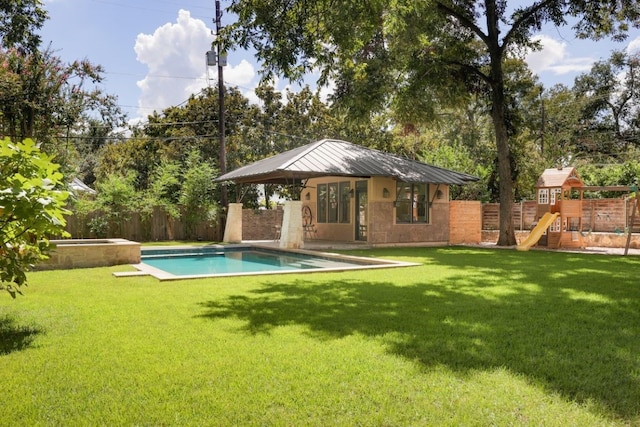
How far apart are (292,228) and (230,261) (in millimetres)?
2401

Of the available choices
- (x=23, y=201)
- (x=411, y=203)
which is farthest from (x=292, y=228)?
(x=23, y=201)

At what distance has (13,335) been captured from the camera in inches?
190

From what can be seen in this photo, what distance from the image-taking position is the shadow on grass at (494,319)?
3766 millimetres

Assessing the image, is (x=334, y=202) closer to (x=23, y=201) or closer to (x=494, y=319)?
(x=494, y=319)

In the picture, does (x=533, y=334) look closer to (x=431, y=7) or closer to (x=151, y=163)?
(x=431, y=7)

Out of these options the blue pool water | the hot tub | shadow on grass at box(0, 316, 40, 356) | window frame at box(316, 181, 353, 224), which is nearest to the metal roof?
window frame at box(316, 181, 353, 224)

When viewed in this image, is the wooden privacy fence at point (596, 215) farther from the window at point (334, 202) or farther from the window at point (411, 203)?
the window at point (334, 202)

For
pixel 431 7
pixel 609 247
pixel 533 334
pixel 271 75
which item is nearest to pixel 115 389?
pixel 533 334

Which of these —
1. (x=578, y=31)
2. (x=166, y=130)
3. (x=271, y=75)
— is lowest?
(x=271, y=75)

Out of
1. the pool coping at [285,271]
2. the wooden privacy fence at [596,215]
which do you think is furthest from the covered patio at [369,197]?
the wooden privacy fence at [596,215]

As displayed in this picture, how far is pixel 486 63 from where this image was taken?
64.8 ft

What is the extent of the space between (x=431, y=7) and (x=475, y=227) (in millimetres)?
8551

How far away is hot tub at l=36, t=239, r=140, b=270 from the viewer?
34.0 feet

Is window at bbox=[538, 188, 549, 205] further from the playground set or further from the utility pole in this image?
the utility pole
